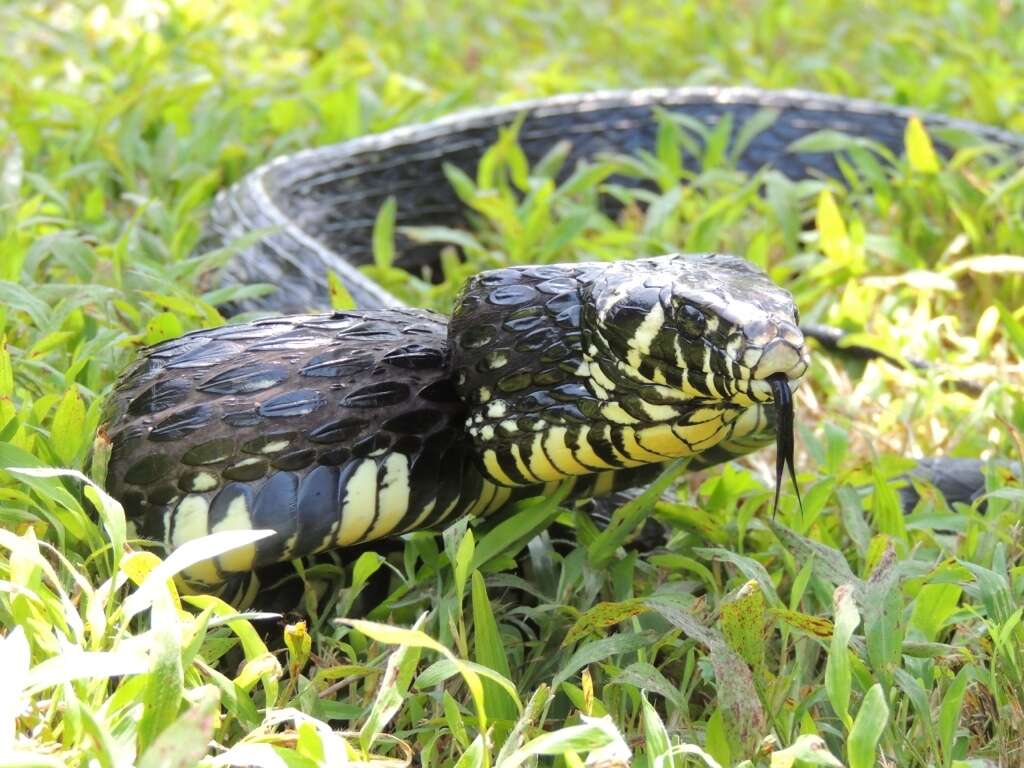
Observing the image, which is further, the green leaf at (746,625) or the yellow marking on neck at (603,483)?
the yellow marking on neck at (603,483)

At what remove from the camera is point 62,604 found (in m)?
1.49

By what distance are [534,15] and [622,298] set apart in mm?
3663

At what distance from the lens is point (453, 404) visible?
5.92 ft

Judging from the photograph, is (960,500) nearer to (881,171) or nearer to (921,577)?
(921,577)

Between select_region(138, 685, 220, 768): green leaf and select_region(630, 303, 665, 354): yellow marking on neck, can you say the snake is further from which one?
select_region(138, 685, 220, 768): green leaf

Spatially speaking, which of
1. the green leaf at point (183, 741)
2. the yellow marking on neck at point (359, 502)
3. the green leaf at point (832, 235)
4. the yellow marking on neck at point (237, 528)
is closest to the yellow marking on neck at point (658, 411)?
the yellow marking on neck at point (359, 502)

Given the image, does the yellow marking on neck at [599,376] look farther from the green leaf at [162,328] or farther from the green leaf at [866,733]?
the green leaf at [162,328]

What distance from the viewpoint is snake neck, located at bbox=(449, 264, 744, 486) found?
165cm

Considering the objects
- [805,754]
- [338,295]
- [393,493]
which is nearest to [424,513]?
[393,493]

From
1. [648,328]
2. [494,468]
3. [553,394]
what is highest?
[648,328]

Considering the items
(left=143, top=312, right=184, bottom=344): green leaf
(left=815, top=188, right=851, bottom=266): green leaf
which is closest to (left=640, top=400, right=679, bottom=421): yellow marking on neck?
(left=143, top=312, right=184, bottom=344): green leaf

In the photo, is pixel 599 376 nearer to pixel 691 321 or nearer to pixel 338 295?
pixel 691 321

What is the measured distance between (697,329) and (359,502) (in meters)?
0.47

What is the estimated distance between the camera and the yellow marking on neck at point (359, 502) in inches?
66.4
